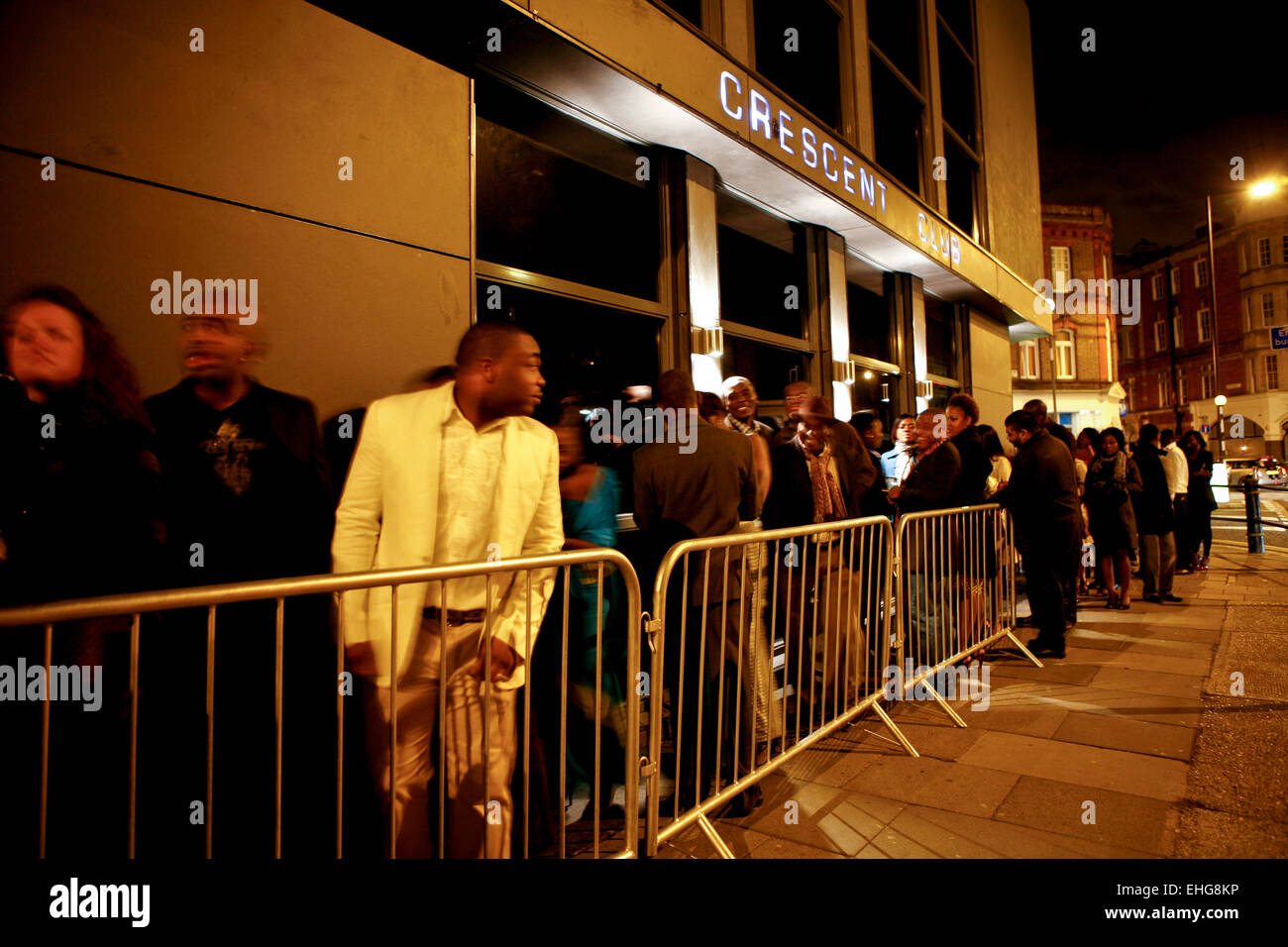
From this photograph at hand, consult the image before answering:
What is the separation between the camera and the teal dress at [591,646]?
3.15 metres

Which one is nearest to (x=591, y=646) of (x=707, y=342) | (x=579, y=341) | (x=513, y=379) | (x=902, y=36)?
(x=513, y=379)

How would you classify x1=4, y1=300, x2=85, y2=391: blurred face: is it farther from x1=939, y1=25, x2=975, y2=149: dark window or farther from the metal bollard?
the metal bollard

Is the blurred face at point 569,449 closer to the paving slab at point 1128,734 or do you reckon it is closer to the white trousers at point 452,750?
the white trousers at point 452,750

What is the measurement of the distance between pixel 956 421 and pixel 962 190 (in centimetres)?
849

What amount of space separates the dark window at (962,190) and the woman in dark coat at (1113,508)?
5626 millimetres

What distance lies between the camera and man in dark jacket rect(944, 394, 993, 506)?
5.41 meters

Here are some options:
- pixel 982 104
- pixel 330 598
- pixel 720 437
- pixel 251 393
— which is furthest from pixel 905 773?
pixel 982 104

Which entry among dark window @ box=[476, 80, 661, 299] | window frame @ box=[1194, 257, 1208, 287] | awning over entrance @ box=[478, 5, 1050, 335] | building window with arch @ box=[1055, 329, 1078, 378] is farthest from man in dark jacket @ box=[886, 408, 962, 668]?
window frame @ box=[1194, 257, 1208, 287]

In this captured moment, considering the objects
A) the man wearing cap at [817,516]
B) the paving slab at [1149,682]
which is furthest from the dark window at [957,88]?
the paving slab at [1149,682]

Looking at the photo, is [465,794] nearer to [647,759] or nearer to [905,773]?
[647,759]

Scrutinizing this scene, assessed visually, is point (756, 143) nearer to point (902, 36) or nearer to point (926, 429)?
point (926, 429)

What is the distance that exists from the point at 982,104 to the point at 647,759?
44.1 feet

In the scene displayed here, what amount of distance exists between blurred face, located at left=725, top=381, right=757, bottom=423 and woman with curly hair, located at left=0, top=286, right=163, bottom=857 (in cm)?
347

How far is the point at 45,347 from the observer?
2.27 m
